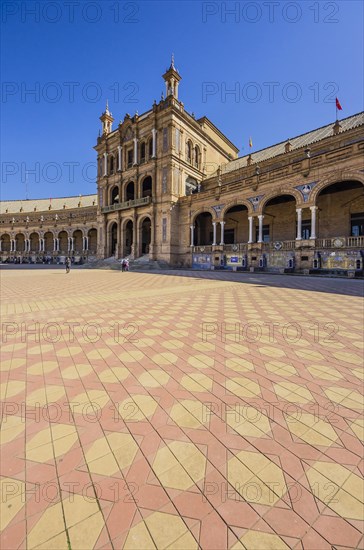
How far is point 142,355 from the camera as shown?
3568 millimetres

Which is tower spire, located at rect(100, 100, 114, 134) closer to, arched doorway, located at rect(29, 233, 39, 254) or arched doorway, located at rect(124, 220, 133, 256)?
arched doorway, located at rect(124, 220, 133, 256)

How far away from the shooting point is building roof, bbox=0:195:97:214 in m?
56.2

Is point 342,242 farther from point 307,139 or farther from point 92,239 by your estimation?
point 92,239

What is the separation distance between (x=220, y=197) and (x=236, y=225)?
4289 millimetres

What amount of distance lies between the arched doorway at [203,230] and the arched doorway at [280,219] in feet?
25.2

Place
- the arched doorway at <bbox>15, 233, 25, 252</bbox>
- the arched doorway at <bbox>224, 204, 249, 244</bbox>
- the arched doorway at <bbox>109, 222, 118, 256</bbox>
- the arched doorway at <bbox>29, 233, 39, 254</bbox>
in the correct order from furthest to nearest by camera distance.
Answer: the arched doorway at <bbox>15, 233, 25, 252</bbox>, the arched doorway at <bbox>29, 233, 39, 254</bbox>, the arched doorway at <bbox>109, 222, 118, 256</bbox>, the arched doorway at <bbox>224, 204, 249, 244</bbox>

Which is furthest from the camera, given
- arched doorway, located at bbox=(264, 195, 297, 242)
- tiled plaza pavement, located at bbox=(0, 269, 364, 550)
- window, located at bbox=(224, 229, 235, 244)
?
window, located at bbox=(224, 229, 235, 244)

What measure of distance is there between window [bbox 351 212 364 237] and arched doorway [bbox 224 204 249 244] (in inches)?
374

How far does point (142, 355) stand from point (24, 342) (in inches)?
84.8

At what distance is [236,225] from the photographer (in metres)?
27.1

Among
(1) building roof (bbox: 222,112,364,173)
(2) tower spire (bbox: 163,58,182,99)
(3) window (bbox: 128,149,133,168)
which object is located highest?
(2) tower spire (bbox: 163,58,182,99)

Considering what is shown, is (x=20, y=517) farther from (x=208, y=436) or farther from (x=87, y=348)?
(x=87, y=348)

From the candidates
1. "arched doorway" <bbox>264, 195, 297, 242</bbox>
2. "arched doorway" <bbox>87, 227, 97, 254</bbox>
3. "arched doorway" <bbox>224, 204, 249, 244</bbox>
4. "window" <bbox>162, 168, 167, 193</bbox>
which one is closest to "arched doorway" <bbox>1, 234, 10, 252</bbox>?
"arched doorway" <bbox>87, 227, 97, 254</bbox>

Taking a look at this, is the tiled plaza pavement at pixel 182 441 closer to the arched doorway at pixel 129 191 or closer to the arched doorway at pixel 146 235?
the arched doorway at pixel 146 235
